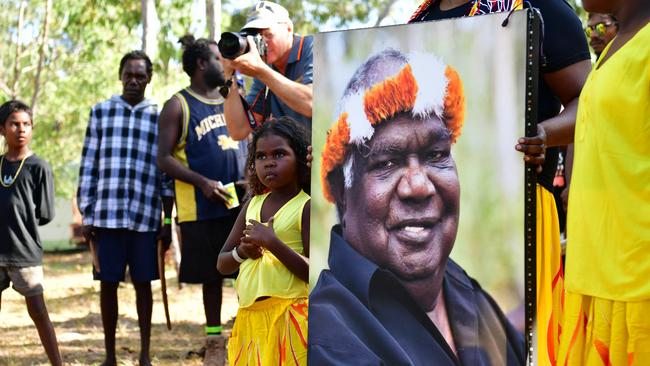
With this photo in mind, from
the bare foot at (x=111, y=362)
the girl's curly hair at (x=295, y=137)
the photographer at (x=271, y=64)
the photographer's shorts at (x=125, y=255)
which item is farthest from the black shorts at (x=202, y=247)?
the girl's curly hair at (x=295, y=137)

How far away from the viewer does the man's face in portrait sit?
2.83 metres

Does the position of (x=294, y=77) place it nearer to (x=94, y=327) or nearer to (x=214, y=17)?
(x=94, y=327)

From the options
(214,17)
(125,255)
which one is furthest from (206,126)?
(214,17)

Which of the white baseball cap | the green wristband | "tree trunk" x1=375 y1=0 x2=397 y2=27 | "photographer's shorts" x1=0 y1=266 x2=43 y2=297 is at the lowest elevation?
the green wristband

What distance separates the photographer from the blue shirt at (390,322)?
2748 millimetres

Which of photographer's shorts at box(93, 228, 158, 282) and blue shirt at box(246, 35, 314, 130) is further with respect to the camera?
photographer's shorts at box(93, 228, 158, 282)

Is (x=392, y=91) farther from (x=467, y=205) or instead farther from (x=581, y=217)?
(x=581, y=217)

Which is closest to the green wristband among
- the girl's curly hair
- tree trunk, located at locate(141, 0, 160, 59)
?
the girl's curly hair

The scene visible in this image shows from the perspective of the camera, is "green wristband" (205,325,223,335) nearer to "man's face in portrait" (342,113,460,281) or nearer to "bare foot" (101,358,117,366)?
"bare foot" (101,358,117,366)

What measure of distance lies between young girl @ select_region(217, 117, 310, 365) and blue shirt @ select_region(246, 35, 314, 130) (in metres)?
0.47

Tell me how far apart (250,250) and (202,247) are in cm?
205

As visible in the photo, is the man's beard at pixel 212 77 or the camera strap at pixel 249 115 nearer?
the camera strap at pixel 249 115

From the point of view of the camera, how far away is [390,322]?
116 inches

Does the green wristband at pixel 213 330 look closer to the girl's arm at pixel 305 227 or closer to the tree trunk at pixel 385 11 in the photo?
the girl's arm at pixel 305 227
